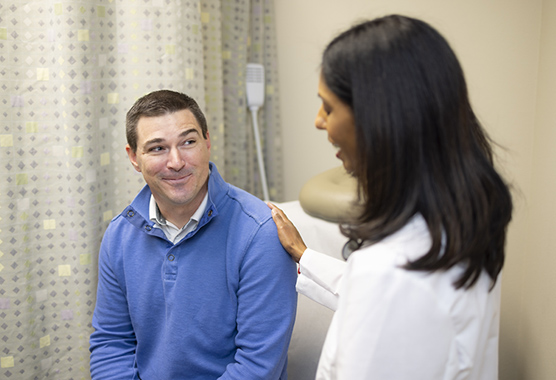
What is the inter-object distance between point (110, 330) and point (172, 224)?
0.33 meters

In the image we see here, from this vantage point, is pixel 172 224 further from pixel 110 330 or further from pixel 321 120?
pixel 321 120

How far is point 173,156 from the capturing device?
3.94 ft

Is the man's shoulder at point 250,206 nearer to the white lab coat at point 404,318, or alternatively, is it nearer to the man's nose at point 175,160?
the man's nose at point 175,160

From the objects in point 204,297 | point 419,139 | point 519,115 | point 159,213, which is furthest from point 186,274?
point 519,115

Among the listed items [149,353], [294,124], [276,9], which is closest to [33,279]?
[149,353]

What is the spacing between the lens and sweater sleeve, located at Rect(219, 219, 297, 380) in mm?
1118

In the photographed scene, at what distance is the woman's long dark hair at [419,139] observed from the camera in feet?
2.21

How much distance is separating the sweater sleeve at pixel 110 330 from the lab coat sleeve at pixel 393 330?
0.78 meters

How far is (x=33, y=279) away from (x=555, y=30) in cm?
167

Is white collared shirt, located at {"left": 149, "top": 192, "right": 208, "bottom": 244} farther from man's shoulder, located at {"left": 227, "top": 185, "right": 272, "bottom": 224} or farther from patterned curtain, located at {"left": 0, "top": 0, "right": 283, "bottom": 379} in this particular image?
patterned curtain, located at {"left": 0, "top": 0, "right": 283, "bottom": 379}

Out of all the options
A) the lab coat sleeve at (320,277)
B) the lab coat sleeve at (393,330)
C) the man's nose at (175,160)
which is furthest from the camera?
the man's nose at (175,160)

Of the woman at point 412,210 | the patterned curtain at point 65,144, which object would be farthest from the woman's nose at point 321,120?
the patterned curtain at point 65,144

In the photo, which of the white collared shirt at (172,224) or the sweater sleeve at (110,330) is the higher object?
the white collared shirt at (172,224)

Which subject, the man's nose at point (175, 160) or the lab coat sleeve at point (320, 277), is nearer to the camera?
the lab coat sleeve at point (320, 277)
